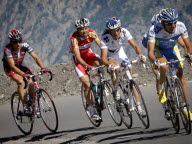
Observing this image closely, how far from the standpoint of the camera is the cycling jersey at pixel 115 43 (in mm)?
9117

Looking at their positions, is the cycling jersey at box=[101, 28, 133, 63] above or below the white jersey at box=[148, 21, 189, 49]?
above

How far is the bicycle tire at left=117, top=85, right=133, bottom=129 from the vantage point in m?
8.47

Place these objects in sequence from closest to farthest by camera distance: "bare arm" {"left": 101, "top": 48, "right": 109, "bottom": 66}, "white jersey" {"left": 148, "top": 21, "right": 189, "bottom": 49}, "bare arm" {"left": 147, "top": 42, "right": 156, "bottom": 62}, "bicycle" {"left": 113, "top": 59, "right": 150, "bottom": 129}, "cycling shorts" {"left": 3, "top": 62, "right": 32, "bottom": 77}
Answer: "bare arm" {"left": 147, "top": 42, "right": 156, "bottom": 62}
"white jersey" {"left": 148, "top": 21, "right": 189, "bottom": 49}
"bicycle" {"left": 113, "top": 59, "right": 150, "bottom": 129}
"bare arm" {"left": 101, "top": 48, "right": 109, "bottom": 66}
"cycling shorts" {"left": 3, "top": 62, "right": 32, "bottom": 77}

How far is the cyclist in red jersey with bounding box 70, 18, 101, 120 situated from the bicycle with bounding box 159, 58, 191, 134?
7.03 feet

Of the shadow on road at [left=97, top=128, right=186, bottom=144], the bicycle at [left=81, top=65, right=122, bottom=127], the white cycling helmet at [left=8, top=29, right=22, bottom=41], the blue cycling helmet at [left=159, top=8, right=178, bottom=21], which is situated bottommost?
the shadow on road at [left=97, top=128, right=186, bottom=144]

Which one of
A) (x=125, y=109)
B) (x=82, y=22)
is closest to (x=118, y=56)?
(x=82, y=22)

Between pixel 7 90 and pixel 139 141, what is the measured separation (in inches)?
634

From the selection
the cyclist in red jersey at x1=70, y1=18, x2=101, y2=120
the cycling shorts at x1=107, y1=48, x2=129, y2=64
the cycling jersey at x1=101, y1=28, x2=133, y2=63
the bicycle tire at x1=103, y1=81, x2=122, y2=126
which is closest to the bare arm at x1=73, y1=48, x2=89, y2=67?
the cyclist in red jersey at x1=70, y1=18, x2=101, y2=120

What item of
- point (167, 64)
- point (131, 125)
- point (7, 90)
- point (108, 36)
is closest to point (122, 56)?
point (108, 36)

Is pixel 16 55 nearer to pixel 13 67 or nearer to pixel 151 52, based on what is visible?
pixel 13 67

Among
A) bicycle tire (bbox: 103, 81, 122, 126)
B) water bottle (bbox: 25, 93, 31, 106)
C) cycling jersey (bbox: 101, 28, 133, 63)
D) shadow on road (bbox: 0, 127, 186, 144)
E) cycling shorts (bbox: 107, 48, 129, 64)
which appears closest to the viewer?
shadow on road (bbox: 0, 127, 186, 144)

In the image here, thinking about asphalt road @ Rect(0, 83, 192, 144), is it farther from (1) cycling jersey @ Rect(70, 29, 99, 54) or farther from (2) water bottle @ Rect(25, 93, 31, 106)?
(1) cycling jersey @ Rect(70, 29, 99, 54)

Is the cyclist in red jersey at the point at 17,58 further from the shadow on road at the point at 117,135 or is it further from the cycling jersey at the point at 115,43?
the cycling jersey at the point at 115,43

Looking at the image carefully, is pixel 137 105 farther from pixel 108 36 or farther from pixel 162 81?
pixel 108 36
